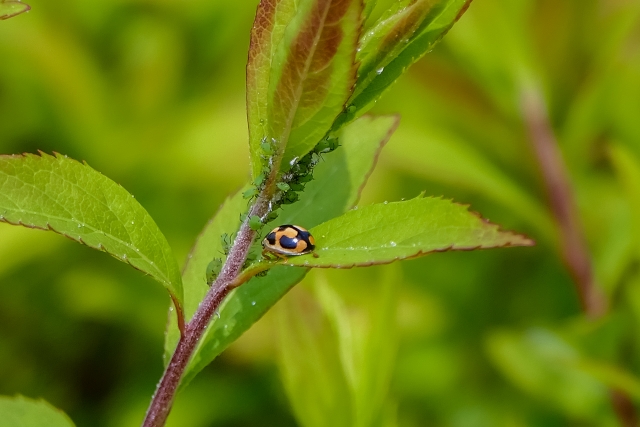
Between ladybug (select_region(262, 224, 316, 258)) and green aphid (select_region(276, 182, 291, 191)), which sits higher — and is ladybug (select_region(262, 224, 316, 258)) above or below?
below

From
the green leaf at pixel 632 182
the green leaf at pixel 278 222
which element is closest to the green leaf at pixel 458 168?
the green leaf at pixel 632 182

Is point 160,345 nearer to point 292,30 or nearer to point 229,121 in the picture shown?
point 229,121

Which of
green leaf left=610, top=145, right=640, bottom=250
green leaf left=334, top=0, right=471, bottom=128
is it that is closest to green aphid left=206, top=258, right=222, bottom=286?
green leaf left=334, top=0, right=471, bottom=128

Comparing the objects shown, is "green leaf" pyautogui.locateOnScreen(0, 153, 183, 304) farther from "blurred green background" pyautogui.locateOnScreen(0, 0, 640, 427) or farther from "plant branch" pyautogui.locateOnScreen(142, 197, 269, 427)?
"blurred green background" pyautogui.locateOnScreen(0, 0, 640, 427)

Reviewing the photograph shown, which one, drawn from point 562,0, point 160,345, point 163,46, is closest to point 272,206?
point 160,345

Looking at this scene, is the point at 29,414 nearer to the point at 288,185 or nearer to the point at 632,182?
the point at 288,185

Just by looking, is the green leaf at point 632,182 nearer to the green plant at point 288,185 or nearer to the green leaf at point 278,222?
the green leaf at point 278,222

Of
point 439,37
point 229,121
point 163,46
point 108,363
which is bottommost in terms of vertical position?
point 108,363
